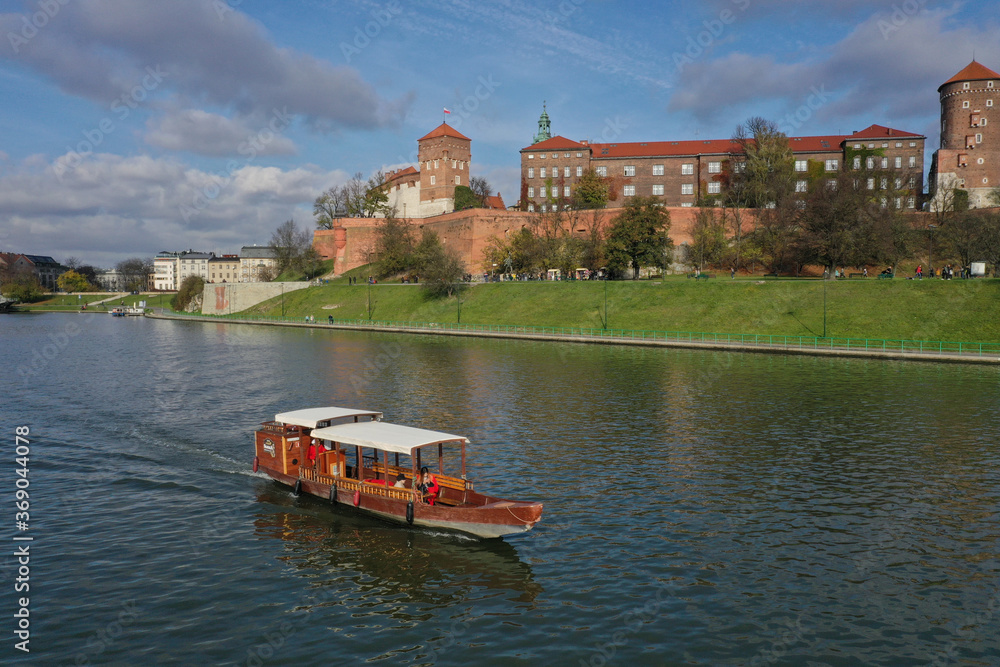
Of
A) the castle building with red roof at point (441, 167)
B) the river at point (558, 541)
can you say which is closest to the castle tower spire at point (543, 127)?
the castle building with red roof at point (441, 167)

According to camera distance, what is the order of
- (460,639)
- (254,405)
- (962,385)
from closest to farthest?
1. (460,639)
2. (254,405)
3. (962,385)

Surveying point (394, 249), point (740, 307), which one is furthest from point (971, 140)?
point (394, 249)

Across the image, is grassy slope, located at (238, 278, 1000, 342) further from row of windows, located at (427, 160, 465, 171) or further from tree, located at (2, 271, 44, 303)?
tree, located at (2, 271, 44, 303)

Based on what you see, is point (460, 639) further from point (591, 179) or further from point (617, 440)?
point (591, 179)

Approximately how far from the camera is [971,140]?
11262 cm

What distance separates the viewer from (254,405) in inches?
1518

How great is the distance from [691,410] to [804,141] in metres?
107

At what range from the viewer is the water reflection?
52.9 ft

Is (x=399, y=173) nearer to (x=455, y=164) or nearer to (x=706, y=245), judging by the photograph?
(x=455, y=164)

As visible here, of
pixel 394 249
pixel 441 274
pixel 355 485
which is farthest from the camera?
pixel 394 249

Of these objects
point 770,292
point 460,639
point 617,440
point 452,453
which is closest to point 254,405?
point 452,453

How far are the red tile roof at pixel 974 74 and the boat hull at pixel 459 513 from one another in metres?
130

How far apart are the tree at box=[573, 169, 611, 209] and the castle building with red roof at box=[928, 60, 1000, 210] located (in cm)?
5510

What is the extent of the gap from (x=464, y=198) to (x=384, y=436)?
381 feet
